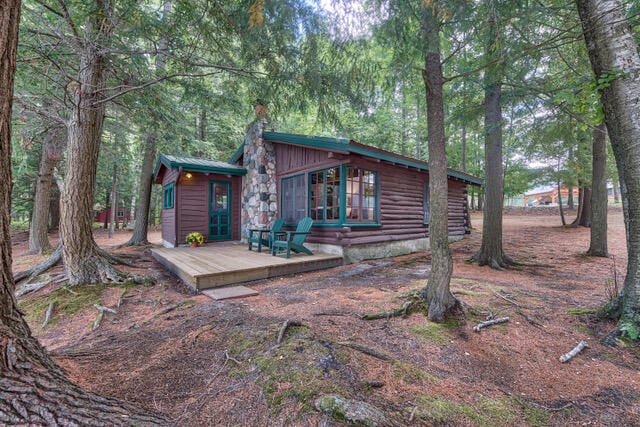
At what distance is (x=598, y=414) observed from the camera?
179cm

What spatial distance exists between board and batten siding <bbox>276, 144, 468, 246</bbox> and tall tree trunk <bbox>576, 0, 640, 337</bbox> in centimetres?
423

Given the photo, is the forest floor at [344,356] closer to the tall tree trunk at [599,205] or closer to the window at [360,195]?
the window at [360,195]

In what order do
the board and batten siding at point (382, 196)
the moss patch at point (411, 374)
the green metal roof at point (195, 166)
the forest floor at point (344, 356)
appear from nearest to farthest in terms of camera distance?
the forest floor at point (344, 356) < the moss patch at point (411, 374) < the board and batten siding at point (382, 196) < the green metal roof at point (195, 166)

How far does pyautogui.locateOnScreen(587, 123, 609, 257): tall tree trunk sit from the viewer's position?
22.9 feet

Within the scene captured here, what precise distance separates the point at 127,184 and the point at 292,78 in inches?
725

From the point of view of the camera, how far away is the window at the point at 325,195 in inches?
273

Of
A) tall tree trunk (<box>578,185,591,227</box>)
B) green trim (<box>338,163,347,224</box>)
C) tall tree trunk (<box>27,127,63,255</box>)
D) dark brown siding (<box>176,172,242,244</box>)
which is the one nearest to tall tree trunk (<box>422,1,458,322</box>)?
green trim (<box>338,163,347,224</box>)

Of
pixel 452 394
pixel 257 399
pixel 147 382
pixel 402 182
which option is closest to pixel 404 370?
pixel 452 394

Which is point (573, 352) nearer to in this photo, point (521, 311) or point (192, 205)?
point (521, 311)

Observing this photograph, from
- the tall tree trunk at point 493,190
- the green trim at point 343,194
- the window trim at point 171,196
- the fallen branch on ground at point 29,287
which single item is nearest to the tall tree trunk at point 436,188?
the green trim at point 343,194

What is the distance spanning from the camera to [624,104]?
2.64m

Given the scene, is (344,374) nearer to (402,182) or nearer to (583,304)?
(583,304)

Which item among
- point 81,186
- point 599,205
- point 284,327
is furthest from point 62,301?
point 599,205

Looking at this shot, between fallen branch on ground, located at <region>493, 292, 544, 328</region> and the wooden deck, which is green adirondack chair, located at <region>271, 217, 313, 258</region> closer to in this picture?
the wooden deck
